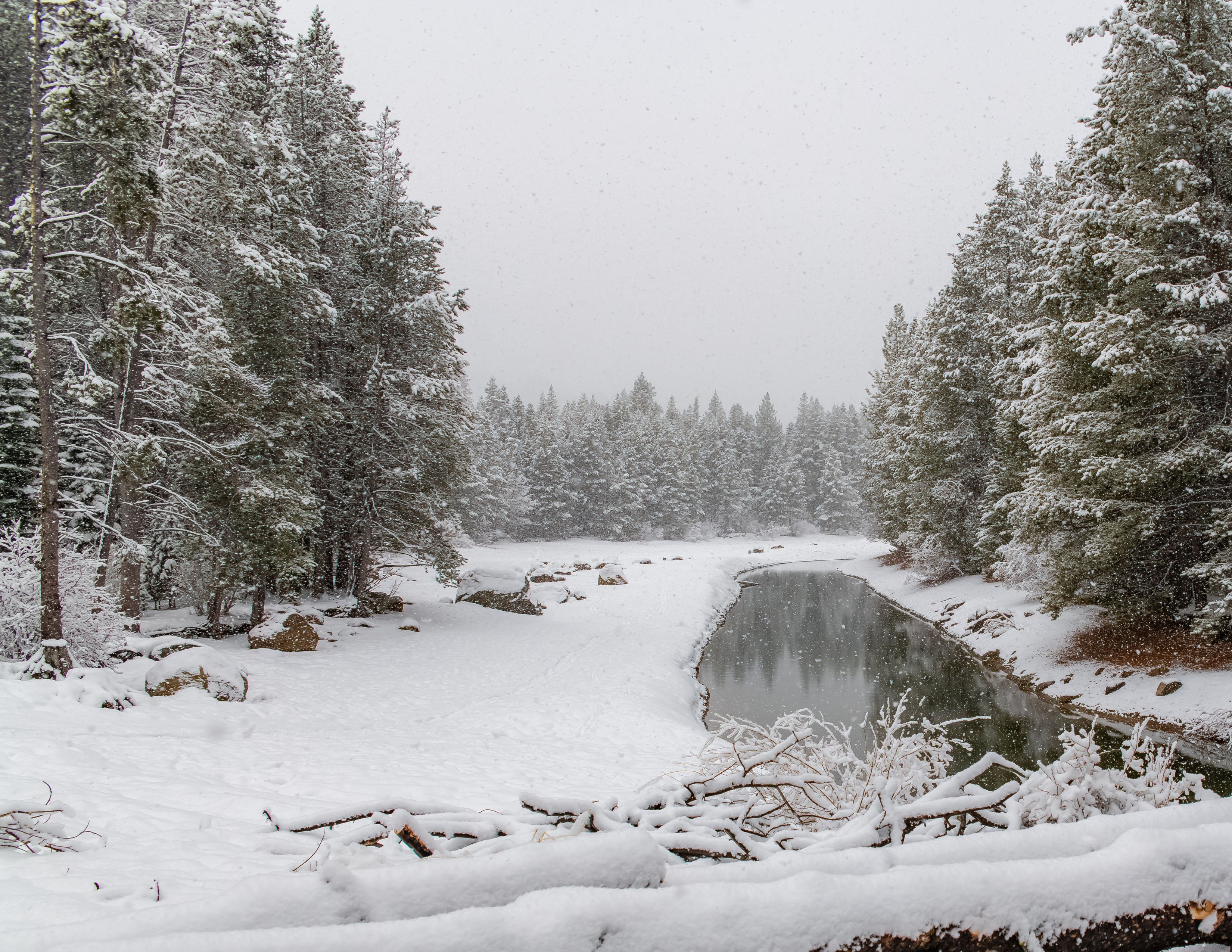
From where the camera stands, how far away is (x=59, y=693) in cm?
642

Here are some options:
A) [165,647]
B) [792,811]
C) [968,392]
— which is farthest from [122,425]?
[968,392]

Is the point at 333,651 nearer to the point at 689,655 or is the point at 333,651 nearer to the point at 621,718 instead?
the point at 621,718

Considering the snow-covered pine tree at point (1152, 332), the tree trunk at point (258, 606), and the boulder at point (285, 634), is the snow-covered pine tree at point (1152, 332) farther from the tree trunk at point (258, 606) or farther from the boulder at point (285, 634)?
the tree trunk at point (258, 606)

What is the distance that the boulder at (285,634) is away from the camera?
1195 cm

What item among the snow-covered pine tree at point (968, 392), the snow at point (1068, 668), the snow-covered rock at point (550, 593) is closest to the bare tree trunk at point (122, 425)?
the snow-covered rock at point (550, 593)

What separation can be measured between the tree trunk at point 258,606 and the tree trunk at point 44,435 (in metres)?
5.93

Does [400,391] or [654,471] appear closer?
[400,391]

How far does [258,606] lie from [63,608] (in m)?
5.80

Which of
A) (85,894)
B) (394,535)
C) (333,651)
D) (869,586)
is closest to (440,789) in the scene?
(85,894)

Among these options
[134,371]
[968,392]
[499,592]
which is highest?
[968,392]

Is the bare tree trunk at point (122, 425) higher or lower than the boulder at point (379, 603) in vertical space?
higher

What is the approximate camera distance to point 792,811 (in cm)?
284

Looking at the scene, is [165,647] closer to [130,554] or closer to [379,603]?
[130,554]

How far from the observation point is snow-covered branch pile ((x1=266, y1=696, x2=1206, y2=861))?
7.09 ft
